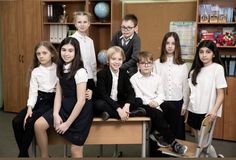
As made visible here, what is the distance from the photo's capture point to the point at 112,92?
8.32 ft

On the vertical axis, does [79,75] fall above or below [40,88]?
above

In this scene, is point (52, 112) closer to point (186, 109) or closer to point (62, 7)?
point (186, 109)

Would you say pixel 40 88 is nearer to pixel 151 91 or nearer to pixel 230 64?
pixel 151 91

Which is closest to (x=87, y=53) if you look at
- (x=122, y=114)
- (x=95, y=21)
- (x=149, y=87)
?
(x=149, y=87)

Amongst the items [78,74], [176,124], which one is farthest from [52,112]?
[176,124]

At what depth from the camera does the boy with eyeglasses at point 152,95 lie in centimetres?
248

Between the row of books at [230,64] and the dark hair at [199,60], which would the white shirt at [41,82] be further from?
the row of books at [230,64]

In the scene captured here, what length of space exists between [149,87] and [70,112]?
727 millimetres

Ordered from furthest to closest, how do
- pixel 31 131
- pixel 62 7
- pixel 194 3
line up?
pixel 62 7, pixel 194 3, pixel 31 131

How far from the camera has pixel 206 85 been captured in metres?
2.56

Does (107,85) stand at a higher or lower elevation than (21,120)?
higher

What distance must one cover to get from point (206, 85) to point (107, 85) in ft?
2.73

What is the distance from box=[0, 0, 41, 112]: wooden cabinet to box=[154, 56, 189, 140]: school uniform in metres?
2.83

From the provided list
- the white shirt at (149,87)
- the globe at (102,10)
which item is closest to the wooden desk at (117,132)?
the white shirt at (149,87)
